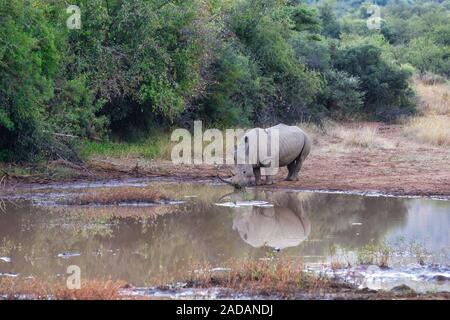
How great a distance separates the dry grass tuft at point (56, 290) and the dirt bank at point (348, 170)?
28.1 ft

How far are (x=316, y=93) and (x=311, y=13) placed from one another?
6.06 m

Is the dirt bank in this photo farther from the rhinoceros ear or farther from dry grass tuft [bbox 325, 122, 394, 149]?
the rhinoceros ear

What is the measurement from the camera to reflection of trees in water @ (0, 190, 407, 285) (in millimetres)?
11445

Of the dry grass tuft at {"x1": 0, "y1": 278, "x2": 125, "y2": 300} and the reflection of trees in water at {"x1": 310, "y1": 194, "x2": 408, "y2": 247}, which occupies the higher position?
the dry grass tuft at {"x1": 0, "y1": 278, "x2": 125, "y2": 300}

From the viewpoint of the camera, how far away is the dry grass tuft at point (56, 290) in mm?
8789

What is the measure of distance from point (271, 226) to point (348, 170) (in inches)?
258

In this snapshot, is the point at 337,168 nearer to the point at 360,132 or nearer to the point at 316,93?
the point at 360,132

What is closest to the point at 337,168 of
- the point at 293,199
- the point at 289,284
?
the point at 293,199

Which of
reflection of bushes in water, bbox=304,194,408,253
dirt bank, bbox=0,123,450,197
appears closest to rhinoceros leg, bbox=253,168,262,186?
dirt bank, bbox=0,123,450,197

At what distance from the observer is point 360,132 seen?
86.2 ft

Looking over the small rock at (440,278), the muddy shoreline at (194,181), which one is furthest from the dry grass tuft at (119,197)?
the small rock at (440,278)

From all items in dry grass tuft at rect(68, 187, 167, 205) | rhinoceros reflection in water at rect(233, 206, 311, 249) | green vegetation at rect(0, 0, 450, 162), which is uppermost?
green vegetation at rect(0, 0, 450, 162)

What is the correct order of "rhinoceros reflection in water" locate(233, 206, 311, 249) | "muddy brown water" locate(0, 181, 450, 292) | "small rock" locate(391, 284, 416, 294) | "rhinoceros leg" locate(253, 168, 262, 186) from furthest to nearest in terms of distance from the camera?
"rhinoceros leg" locate(253, 168, 262, 186), "rhinoceros reflection in water" locate(233, 206, 311, 249), "muddy brown water" locate(0, 181, 450, 292), "small rock" locate(391, 284, 416, 294)

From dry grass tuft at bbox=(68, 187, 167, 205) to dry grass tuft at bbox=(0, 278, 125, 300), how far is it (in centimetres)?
599
